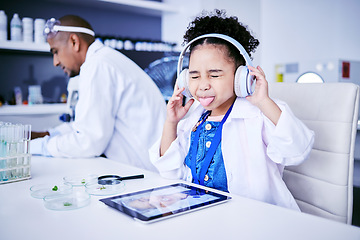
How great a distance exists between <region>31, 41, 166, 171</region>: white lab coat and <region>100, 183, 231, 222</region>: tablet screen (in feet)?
2.18

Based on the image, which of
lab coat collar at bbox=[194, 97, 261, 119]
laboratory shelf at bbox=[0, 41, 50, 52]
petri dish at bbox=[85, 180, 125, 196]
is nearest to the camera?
petri dish at bbox=[85, 180, 125, 196]

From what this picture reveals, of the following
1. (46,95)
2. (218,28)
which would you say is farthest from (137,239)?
(46,95)

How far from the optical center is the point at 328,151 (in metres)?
0.98

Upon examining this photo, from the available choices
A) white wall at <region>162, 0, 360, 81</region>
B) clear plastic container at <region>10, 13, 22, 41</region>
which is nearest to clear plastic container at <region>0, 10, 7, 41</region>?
clear plastic container at <region>10, 13, 22, 41</region>

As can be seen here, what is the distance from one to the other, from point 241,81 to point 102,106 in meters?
0.79

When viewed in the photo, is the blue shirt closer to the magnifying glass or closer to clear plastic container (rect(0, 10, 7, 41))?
the magnifying glass

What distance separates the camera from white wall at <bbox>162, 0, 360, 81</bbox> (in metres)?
3.56

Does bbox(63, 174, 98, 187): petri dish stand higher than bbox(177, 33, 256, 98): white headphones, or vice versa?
bbox(177, 33, 256, 98): white headphones

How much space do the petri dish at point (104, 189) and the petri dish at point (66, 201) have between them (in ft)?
0.18

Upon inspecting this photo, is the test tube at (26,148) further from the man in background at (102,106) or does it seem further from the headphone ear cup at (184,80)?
the headphone ear cup at (184,80)

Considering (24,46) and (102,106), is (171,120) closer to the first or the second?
(102,106)

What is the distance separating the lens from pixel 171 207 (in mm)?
746

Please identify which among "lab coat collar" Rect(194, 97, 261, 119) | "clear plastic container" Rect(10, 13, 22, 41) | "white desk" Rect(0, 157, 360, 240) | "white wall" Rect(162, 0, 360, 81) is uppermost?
"white wall" Rect(162, 0, 360, 81)

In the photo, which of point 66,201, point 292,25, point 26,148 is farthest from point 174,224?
point 292,25
